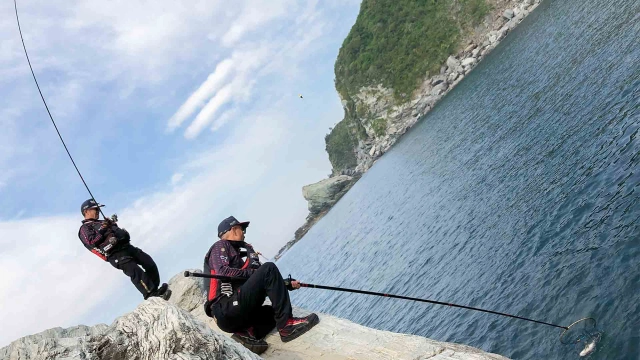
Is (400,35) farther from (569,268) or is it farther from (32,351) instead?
(32,351)

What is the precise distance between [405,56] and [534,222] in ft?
402

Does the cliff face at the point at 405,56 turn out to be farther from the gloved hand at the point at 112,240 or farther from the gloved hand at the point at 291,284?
the gloved hand at the point at 291,284

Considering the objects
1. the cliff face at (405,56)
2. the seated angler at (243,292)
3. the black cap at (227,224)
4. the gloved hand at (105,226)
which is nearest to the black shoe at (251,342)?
the seated angler at (243,292)

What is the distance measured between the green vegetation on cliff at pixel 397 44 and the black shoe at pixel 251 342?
121603 mm

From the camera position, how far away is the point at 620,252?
12.9 meters

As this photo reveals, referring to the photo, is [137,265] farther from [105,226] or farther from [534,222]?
[534,222]

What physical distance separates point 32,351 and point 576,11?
7016 cm

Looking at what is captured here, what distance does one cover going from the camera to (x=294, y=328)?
350 inches

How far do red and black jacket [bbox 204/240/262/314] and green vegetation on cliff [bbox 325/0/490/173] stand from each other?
12122 centimetres

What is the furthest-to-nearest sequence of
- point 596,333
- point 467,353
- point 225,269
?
1. point 596,333
2. point 225,269
3. point 467,353

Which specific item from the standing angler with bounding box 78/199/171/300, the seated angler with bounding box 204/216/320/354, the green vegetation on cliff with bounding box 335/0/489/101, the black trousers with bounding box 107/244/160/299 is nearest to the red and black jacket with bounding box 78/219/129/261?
the standing angler with bounding box 78/199/171/300

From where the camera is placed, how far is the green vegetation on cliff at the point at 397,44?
404ft

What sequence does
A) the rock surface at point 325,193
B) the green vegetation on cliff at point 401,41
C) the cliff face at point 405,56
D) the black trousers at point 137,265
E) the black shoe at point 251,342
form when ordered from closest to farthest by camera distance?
1. the black shoe at point 251,342
2. the black trousers at point 137,265
3. the cliff face at point 405,56
4. the green vegetation on cliff at point 401,41
5. the rock surface at point 325,193

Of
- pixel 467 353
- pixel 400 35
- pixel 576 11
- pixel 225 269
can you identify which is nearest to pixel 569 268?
pixel 467 353
